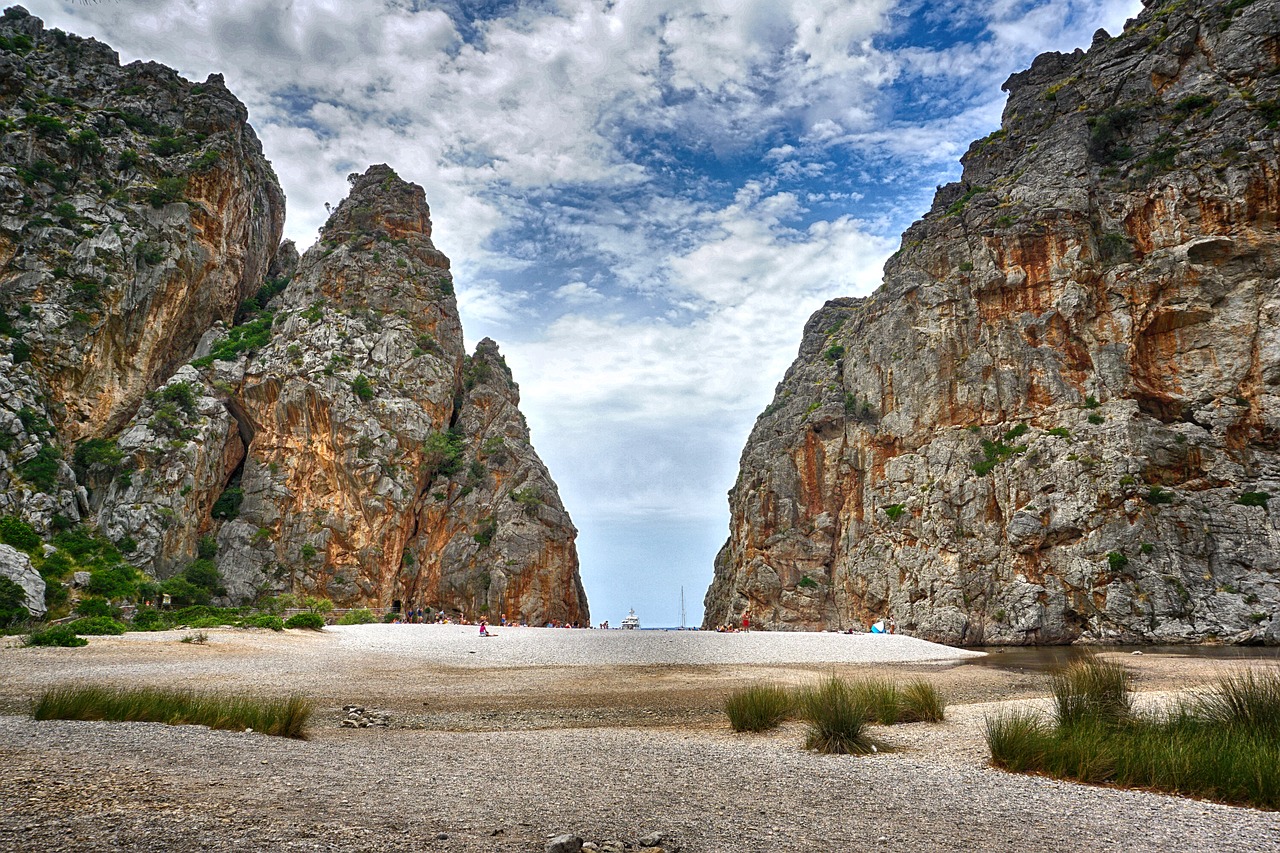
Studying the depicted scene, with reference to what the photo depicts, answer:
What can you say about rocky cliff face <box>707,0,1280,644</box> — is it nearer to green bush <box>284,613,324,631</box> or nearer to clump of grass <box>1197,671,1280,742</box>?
clump of grass <box>1197,671,1280,742</box>

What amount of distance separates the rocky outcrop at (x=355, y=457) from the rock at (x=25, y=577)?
66.9ft

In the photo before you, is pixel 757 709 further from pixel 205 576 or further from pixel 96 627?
pixel 205 576

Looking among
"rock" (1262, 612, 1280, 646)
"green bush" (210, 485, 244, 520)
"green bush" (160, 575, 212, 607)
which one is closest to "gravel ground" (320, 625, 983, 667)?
"green bush" (160, 575, 212, 607)

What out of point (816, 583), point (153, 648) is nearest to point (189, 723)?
point (153, 648)

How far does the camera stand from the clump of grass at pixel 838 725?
1012 centimetres

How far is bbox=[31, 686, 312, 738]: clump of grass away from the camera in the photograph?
9836 millimetres

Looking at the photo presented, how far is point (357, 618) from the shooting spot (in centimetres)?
4453

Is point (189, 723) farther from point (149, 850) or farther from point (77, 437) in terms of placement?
point (77, 437)

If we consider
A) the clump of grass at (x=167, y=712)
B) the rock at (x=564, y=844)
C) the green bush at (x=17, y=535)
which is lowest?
the rock at (x=564, y=844)

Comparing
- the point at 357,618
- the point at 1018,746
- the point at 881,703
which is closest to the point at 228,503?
the point at 357,618

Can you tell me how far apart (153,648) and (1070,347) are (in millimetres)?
53978

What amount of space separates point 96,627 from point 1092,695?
96.5ft

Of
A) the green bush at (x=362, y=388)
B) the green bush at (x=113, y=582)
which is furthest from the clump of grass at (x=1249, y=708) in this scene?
the green bush at (x=362, y=388)

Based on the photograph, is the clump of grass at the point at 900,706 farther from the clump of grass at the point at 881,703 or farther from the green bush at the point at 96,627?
the green bush at the point at 96,627
